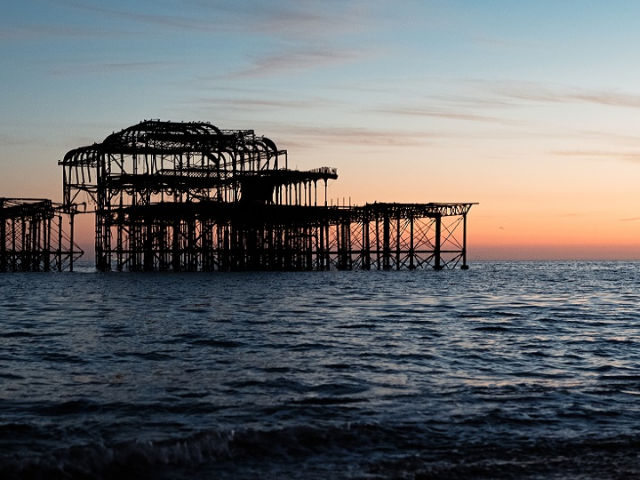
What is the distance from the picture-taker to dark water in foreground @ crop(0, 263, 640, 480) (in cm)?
Result: 950

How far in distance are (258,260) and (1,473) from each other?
244ft

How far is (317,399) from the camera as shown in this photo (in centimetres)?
1288

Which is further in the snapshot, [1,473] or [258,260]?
[258,260]

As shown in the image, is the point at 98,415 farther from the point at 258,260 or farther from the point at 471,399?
the point at 258,260

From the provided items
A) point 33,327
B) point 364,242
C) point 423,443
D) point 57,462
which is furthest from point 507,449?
point 364,242

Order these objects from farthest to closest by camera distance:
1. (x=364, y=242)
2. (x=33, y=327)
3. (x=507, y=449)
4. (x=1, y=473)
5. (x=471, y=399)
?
(x=364, y=242) < (x=33, y=327) < (x=471, y=399) < (x=507, y=449) < (x=1, y=473)

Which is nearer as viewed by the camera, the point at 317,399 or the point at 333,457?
the point at 333,457

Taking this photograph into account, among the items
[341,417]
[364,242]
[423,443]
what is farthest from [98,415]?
[364,242]

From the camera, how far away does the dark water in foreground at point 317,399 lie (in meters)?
9.50

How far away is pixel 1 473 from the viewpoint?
9039mm

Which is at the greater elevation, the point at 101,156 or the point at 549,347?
the point at 101,156

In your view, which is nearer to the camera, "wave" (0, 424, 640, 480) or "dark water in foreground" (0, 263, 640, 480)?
"wave" (0, 424, 640, 480)

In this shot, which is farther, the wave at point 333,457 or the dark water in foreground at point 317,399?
the dark water in foreground at point 317,399

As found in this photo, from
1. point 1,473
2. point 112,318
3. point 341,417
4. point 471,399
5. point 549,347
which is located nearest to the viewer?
point 1,473
